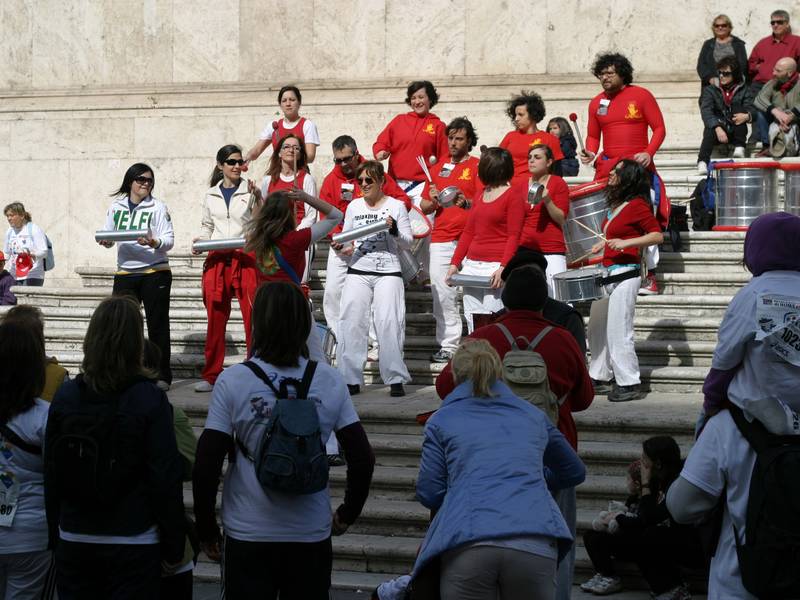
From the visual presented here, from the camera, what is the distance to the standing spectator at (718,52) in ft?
47.4

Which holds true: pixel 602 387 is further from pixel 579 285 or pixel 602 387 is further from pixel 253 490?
pixel 253 490

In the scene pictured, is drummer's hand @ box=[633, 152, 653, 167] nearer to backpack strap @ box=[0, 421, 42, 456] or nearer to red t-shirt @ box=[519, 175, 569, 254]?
red t-shirt @ box=[519, 175, 569, 254]

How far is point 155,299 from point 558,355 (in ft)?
18.0

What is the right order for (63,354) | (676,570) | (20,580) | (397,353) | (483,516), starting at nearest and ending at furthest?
(483,516), (20,580), (676,570), (397,353), (63,354)

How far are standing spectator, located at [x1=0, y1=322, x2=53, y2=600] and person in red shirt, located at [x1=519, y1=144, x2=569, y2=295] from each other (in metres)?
5.17

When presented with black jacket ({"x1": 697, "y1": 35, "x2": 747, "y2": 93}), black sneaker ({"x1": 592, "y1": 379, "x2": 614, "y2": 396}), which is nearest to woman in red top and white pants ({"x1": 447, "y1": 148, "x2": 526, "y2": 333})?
black sneaker ({"x1": 592, "y1": 379, "x2": 614, "y2": 396})

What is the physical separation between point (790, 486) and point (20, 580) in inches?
124

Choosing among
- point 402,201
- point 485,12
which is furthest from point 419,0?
point 402,201

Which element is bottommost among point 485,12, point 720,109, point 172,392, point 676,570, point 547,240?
point 676,570

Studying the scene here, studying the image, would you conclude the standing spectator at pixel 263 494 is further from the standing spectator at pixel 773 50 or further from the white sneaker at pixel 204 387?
the standing spectator at pixel 773 50

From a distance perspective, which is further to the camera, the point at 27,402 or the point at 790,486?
the point at 27,402

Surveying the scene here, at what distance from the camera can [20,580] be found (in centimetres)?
564

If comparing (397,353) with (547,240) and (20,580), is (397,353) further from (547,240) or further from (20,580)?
(20,580)

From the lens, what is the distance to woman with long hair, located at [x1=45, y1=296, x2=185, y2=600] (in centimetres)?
499
